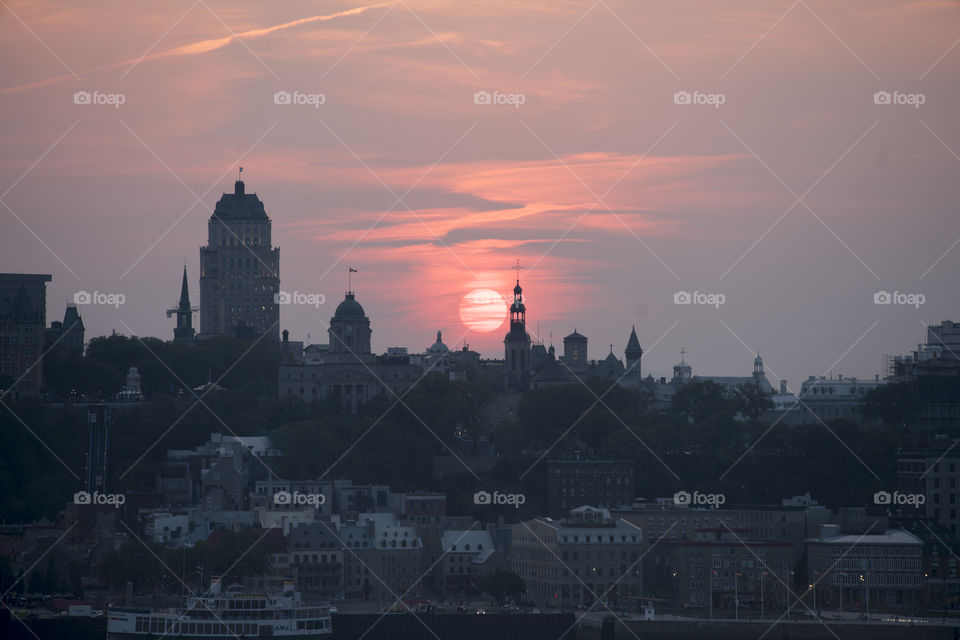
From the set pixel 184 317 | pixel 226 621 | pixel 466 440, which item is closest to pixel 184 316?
pixel 184 317

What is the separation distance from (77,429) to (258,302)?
59.1m

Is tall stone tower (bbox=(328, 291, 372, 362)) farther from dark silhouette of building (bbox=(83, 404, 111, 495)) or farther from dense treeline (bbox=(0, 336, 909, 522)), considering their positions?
dark silhouette of building (bbox=(83, 404, 111, 495))

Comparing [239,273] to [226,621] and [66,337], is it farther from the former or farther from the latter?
[226,621]

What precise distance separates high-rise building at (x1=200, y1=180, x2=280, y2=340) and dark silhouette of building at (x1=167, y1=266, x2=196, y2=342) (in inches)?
57.3

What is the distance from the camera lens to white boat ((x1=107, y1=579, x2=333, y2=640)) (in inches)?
3351

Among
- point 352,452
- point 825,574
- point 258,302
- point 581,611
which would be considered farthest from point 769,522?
point 258,302

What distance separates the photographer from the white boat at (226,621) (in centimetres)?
8512

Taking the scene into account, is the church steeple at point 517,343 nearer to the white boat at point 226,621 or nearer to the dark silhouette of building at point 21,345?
the dark silhouette of building at point 21,345

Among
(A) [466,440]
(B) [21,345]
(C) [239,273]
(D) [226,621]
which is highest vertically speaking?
(C) [239,273]

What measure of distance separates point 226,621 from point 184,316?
89.8 m

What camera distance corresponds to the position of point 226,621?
85.3 metres

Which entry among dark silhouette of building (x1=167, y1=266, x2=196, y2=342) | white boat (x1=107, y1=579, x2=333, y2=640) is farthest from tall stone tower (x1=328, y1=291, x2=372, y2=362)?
white boat (x1=107, y1=579, x2=333, y2=640)

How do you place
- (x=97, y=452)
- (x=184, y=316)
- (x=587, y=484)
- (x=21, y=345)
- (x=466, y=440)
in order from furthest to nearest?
1. (x=184, y=316)
2. (x=21, y=345)
3. (x=466, y=440)
4. (x=97, y=452)
5. (x=587, y=484)

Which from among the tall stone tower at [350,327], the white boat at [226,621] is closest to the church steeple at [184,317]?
the tall stone tower at [350,327]
